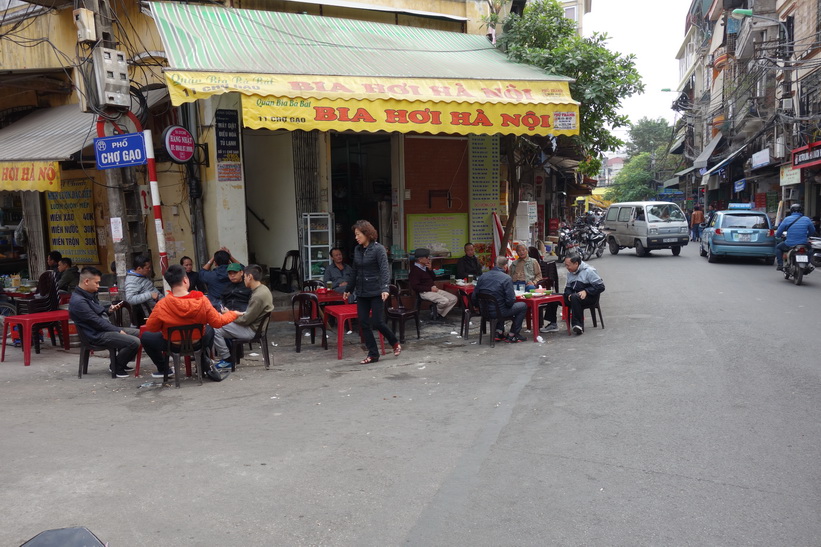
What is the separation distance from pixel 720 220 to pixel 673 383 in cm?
1399

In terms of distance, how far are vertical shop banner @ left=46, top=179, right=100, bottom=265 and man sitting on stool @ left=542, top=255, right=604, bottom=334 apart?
8.74 m

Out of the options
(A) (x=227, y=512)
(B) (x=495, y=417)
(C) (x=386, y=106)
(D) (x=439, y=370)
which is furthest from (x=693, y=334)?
(A) (x=227, y=512)

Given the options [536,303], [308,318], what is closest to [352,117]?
[308,318]

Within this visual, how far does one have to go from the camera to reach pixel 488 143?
41.9ft

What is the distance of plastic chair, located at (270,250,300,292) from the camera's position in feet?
37.2

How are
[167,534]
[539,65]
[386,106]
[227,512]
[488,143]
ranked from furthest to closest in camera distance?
1. [488,143]
2. [539,65]
3. [386,106]
4. [227,512]
5. [167,534]

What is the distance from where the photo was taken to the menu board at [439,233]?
39.9ft

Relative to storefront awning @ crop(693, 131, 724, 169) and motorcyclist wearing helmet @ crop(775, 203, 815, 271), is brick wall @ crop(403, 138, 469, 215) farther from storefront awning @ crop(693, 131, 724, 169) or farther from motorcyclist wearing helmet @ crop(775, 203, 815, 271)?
storefront awning @ crop(693, 131, 724, 169)

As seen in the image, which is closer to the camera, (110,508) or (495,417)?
(110,508)

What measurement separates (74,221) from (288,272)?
175 inches

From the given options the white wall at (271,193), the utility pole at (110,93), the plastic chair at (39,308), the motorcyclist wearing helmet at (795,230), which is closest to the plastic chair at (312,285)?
the white wall at (271,193)

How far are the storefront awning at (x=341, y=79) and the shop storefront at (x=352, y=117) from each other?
2 cm

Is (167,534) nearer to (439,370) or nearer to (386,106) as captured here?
(439,370)

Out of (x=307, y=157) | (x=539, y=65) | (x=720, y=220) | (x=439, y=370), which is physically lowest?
(x=439, y=370)
